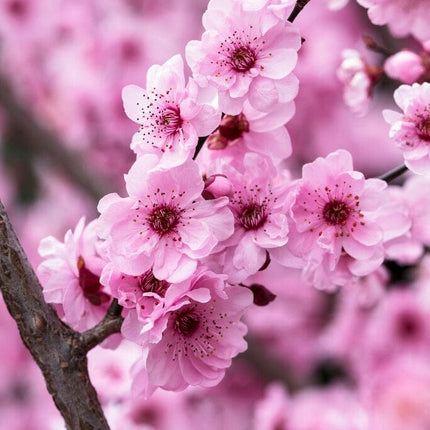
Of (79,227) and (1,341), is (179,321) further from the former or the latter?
(1,341)

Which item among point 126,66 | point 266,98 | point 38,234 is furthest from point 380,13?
point 38,234

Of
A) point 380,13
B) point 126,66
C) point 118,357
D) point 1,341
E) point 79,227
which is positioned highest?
point 126,66

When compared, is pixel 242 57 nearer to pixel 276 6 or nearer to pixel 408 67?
pixel 276 6

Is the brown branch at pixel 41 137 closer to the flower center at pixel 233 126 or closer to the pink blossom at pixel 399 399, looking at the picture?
the pink blossom at pixel 399 399

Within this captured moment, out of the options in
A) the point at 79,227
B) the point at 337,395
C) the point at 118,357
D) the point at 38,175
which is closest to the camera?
the point at 79,227

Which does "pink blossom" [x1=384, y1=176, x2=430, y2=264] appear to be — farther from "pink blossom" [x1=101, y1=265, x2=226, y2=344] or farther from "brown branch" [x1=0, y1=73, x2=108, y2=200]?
"brown branch" [x1=0, y1=73, x2=108, y2=200]

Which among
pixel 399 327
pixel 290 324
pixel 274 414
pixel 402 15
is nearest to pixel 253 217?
pixel 402 15
